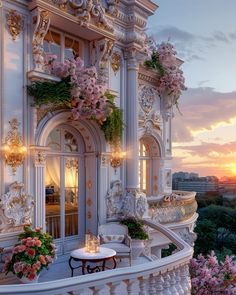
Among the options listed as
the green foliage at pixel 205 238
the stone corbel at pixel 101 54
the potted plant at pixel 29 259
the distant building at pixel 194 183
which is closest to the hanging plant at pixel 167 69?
the stone corbel at pixel 101 54

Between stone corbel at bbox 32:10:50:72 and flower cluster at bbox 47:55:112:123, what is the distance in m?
0.29

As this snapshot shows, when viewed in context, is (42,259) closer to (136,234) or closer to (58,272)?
(58,272)

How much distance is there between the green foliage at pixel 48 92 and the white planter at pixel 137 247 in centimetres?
356

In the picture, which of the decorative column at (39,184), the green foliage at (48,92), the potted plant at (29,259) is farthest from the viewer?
the decorative column at (39,184)

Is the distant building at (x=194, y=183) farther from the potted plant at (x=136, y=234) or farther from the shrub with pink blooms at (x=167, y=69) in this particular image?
the potted plant at (x=136, y=234)

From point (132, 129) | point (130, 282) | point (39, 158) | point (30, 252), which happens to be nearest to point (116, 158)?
point (132, 129)

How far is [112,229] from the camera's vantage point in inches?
319

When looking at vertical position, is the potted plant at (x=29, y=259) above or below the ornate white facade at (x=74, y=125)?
below

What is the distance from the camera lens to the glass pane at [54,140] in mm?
7834

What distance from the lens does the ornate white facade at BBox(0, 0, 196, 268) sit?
6660mm

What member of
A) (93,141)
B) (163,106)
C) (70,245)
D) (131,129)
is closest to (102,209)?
(70,245)

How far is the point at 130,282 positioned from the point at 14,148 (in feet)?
11.4

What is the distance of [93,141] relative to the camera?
332 inches

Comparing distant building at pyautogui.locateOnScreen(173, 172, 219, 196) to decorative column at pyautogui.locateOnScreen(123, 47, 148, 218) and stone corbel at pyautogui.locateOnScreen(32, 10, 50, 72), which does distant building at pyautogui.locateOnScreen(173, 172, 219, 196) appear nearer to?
decorative column at pyautogui.locateOnScreen(123, 47, 148, 218)
